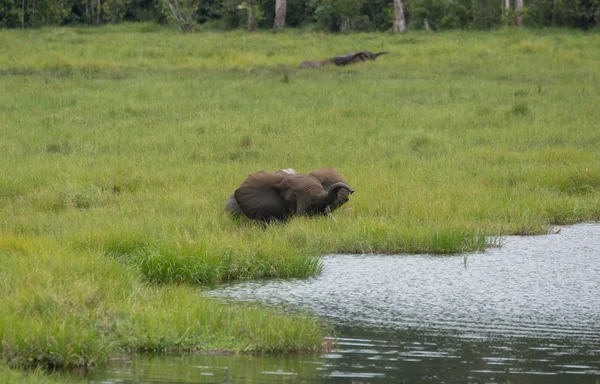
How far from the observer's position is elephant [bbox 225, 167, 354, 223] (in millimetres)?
11297

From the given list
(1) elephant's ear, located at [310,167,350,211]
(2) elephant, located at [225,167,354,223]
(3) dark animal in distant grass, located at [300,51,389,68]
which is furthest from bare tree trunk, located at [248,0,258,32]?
(2) elephant, located at [225,167,354,223]

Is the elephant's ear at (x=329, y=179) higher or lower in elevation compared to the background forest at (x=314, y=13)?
lower

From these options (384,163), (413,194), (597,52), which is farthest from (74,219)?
(597,52)

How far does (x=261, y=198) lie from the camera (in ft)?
37.4

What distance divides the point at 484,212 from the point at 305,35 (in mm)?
24491

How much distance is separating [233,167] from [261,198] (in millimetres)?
3053

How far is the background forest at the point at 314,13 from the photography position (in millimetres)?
36938

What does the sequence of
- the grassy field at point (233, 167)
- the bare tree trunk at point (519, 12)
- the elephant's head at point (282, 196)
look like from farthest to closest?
1. the bare tree trunk at point (519, 12)
2. the elephant's head at point (282, 196)
3. the grassy field at point (233, 167)

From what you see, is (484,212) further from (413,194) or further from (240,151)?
(240,151)

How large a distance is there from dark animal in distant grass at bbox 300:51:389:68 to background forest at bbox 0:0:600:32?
A: 8992mm

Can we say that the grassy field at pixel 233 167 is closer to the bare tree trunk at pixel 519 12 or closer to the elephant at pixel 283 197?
the elephant at pixel 283 197

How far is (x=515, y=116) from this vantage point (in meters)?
18.5

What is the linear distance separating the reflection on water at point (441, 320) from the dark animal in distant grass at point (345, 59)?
16791mm

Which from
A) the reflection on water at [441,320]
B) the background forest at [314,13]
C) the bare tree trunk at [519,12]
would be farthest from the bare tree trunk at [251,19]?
the reflection on water at [441,320]
